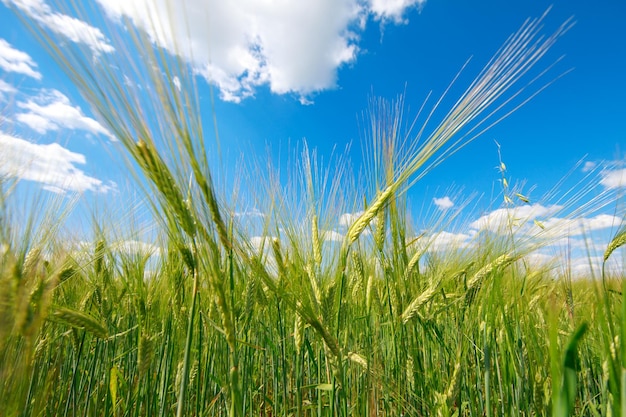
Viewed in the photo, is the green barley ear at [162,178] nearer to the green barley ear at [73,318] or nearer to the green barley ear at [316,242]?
the green barley ear at [73,318]

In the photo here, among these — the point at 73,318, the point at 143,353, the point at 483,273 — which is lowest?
the point at 143,353

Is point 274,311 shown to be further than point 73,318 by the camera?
Yes

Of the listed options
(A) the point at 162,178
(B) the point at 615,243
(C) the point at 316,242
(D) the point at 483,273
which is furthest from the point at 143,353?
(B) the point at 615,243

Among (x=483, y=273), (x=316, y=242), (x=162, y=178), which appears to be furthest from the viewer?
(x=483, y=273)

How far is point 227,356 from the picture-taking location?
2.09 m

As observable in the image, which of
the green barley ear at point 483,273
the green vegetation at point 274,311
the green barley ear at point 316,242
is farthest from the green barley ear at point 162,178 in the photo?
the green barley ear at point 483,273

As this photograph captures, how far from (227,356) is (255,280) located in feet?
2.37

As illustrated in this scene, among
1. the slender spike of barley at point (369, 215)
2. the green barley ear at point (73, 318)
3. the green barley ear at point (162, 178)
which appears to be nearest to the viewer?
the green barley ear at point (162, 178)

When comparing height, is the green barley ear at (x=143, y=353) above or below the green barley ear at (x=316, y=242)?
below

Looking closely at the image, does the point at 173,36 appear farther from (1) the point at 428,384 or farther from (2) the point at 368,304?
(1) the point at 428,384

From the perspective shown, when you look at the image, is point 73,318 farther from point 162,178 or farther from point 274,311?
point 274,311

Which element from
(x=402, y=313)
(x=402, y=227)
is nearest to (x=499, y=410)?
(x=402, y=313)

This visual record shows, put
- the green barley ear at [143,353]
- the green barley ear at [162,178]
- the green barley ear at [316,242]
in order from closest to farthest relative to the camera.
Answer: the green barley ear at [162,178] → the green barley ear at [143,353] → the green barley ear at [316,242]

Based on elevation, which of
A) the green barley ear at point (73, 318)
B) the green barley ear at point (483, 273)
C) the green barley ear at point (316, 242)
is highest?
the green barley ear at point (316, 242)
